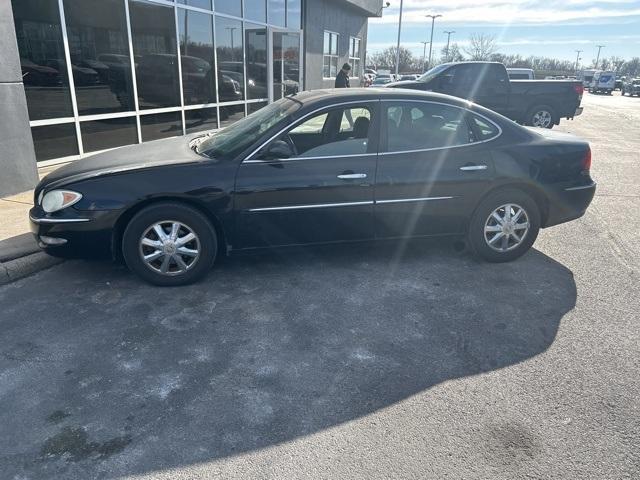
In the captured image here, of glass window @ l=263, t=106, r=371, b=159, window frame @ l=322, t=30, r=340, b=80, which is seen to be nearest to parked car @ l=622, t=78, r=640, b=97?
window frame @ l=322, t=30, r=340, b=80

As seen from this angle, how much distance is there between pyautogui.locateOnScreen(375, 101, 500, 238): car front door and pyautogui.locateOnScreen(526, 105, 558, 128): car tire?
11182 mm

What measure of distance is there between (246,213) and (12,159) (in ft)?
12.9

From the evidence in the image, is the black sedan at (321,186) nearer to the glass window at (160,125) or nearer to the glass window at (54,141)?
the glass window at (54,141)

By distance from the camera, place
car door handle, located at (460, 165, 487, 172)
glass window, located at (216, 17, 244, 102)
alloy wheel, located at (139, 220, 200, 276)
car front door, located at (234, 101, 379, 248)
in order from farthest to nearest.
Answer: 1. glass window, located at (216, 17, 244, 102)
2. car door handle, located at (460, 165, 487, 172)
3. car front door, located at (234, 101, 379, 248)
4. alloy wheel, located at (139, 220, 200, 276)

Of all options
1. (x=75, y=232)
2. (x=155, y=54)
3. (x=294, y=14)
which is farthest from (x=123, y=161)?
(x=294, y=14)

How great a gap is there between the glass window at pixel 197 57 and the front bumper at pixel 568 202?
26.3 ft

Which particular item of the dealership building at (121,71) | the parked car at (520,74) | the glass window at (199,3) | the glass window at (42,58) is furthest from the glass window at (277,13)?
the parked car at (520,74)

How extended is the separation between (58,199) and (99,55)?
5280 millimetres

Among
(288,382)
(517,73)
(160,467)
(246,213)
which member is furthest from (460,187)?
(517,73)

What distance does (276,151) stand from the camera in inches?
167

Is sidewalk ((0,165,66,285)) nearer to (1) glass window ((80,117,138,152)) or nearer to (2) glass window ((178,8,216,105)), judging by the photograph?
(1) glass window ((80,117,138,152))

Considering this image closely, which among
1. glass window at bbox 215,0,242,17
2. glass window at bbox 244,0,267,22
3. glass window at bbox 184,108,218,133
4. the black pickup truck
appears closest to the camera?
glass window at bbox 184,108,218,133

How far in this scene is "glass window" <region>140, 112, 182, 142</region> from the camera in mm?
9453

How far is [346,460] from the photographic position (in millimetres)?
2473
